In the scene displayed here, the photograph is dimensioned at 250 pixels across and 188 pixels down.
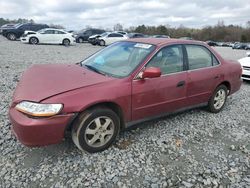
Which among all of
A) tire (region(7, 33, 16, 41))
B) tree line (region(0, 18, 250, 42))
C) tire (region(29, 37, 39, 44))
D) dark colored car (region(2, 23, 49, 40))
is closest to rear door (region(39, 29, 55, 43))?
tire (region(29, 37, 39, 44))

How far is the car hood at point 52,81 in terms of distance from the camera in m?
3.05

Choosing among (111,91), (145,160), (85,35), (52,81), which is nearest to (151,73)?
(111,91)

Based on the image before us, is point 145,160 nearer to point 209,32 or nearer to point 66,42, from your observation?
point 66,42

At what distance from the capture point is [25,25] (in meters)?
23.9

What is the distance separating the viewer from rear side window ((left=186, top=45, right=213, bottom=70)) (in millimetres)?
4438

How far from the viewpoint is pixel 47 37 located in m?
20.9

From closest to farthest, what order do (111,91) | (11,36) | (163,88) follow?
(111,91) < (163,88) < (11,36)

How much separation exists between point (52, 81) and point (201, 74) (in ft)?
8.85

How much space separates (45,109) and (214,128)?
10.1 ft

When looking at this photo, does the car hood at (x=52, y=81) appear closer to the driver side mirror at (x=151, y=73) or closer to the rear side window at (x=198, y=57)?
the driver side mirror at (x=151, y=73)

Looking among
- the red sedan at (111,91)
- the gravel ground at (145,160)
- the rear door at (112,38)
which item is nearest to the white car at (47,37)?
the rear door at (112,38)

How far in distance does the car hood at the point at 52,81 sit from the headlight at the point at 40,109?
80 mm

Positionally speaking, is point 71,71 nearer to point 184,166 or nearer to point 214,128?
point 184,166

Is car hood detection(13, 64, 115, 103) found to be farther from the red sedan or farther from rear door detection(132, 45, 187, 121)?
rear door detection(132, 45, 187, 121)
